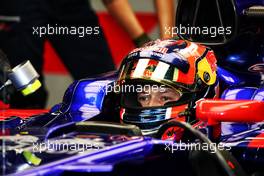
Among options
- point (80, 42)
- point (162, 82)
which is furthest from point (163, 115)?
point (80, 42)

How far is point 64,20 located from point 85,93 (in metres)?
0.93

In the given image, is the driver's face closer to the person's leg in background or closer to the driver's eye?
the driver's eye

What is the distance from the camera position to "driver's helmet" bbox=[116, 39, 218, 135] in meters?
3.78

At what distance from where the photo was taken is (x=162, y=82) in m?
3.83

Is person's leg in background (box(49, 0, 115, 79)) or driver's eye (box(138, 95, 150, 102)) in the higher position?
person's leg in background (box(49, 0, 115, 79))

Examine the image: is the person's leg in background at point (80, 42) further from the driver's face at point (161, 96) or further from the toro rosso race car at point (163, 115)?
the driver's face at point (161, 96)

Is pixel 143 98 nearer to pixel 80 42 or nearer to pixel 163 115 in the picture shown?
pixel 163 115

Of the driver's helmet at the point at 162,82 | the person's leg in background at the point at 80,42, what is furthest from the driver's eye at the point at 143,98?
the person's leg in background at the point at 80,42

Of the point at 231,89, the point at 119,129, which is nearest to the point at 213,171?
the point at 119,129

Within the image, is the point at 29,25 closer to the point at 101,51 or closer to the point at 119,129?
the point at 101,51

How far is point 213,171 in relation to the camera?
3.21 meters

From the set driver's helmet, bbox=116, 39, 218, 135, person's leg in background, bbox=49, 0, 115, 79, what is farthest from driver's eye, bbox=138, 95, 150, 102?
person's leg in background, bbox=49, 0, 115, 79

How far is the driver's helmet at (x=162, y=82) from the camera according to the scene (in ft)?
12.4

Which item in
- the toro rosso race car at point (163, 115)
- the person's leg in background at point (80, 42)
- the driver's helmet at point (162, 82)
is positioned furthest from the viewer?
the person's leg in background at point (80, 42)
